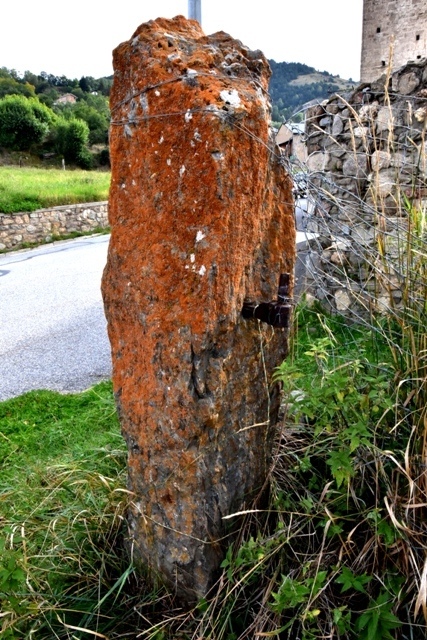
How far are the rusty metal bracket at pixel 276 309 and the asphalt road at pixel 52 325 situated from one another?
137 inches

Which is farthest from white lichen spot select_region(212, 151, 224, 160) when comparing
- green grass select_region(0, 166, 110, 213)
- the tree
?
the tree

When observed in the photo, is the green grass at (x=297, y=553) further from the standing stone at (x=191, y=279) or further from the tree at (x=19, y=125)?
the tree at (x=19, y=125)

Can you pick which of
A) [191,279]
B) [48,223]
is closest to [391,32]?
[48,223]

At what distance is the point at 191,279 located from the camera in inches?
70.1

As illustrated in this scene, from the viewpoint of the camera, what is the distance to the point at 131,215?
1.95m

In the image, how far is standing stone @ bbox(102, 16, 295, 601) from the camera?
1776 millimetres

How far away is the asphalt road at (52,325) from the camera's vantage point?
541 cm

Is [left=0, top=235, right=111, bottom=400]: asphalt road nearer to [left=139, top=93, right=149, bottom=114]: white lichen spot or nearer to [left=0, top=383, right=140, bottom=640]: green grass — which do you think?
[left=0, top=383, right=140, bottom=640]: green grass

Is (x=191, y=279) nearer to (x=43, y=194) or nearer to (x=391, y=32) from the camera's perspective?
(x=43, y=194)

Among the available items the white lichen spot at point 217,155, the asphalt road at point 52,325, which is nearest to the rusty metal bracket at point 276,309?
the white lichen spot at point 217,155

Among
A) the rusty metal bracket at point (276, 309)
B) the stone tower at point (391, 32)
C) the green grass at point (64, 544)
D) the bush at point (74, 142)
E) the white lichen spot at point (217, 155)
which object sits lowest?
the green grass at point (64, 544)

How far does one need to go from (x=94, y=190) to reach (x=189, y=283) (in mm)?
16550

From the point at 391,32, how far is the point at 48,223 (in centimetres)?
1303

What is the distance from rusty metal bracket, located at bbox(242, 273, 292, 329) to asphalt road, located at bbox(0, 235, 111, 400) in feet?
11.4
